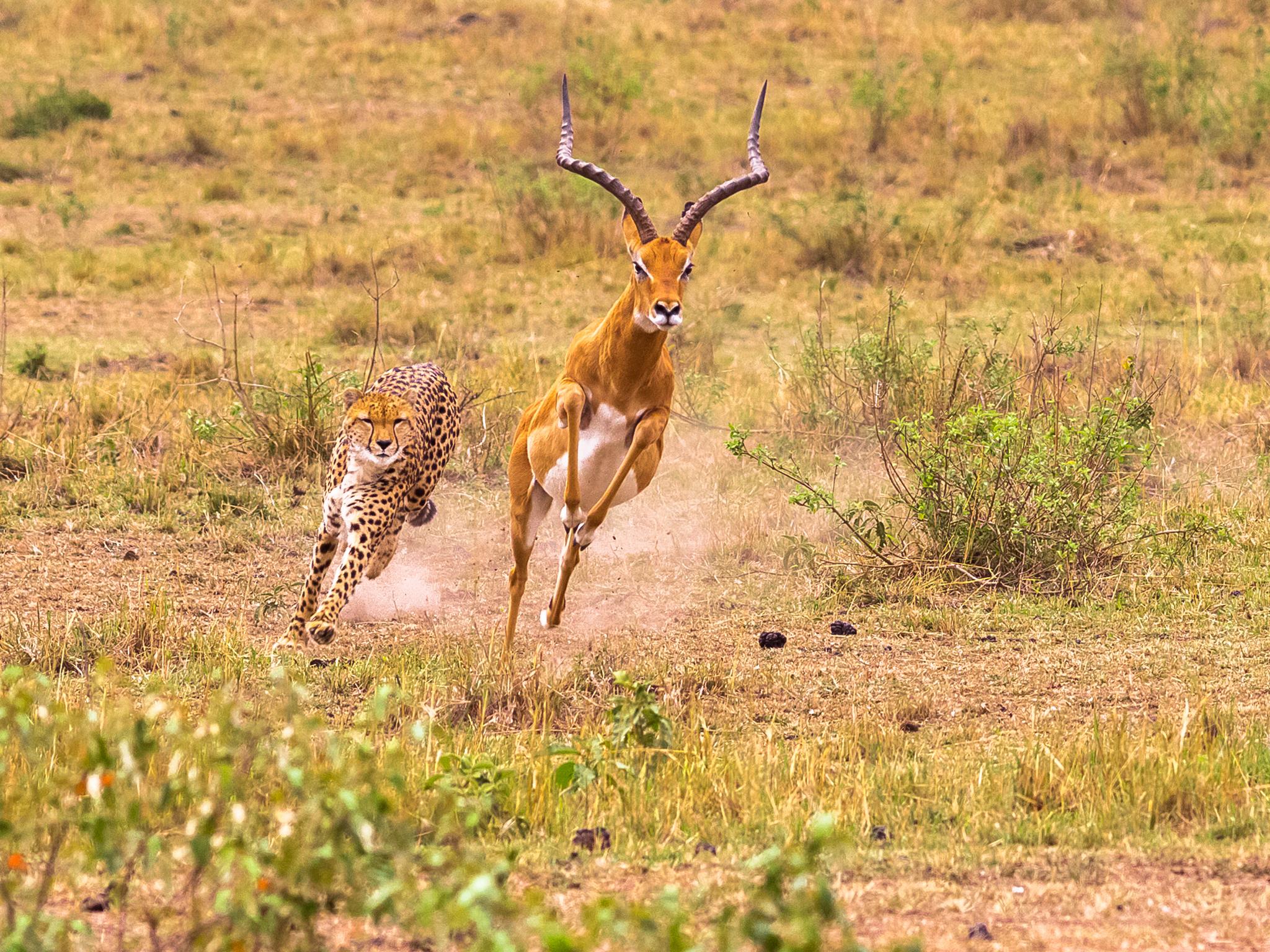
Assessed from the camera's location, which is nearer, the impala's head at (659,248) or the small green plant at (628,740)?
the small green plant at (628,740)

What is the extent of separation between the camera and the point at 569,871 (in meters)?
4.19

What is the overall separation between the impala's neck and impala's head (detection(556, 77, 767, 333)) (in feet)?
0.32

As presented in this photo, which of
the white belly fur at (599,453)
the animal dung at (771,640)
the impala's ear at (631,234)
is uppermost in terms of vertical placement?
the impala's ear at (631,234)

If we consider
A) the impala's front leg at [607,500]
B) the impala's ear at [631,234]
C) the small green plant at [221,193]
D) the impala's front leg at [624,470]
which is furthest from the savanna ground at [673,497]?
the impala's ear at [631,234]

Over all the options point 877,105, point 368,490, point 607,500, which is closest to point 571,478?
point 607,500

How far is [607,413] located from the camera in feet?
21.2

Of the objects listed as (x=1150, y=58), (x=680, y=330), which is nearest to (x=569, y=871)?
(x=680, y=330)

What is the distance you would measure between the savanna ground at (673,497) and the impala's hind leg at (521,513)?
26 cm

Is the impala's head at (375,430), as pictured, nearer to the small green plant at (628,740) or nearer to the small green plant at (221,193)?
the small green plant at (628,740)

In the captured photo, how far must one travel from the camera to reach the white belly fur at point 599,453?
6445 millimetres

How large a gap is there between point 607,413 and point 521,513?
24.4 inches

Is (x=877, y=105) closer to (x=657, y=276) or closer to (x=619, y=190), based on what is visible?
(x=619, y=190)

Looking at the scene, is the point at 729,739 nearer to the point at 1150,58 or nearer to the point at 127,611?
the point at 127,611

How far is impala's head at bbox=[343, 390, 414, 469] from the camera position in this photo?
7.09 m
